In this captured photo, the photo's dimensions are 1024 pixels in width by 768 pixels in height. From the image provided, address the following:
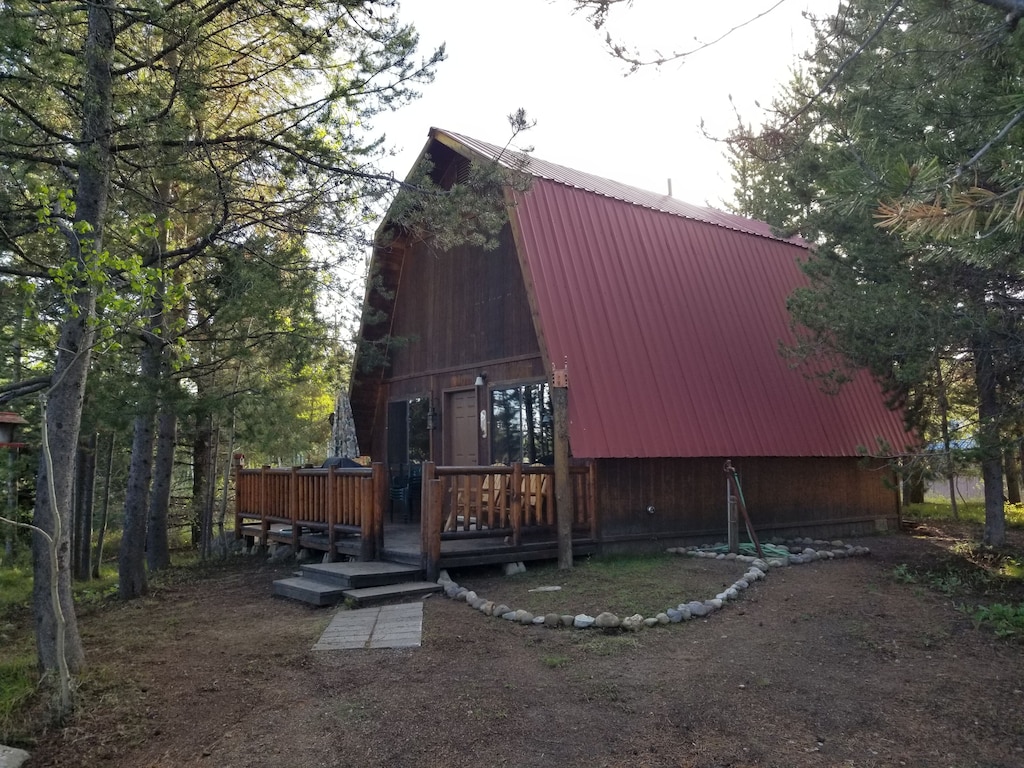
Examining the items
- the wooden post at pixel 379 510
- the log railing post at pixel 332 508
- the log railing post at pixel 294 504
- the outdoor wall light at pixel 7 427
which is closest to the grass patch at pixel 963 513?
the wooden post at pixel 379 510

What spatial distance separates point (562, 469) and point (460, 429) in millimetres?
3291

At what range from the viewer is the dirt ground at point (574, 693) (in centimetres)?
336

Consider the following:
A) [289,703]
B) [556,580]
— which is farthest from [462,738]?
[556,580]

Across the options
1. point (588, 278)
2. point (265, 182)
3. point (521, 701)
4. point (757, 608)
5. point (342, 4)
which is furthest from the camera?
point (588, 278)

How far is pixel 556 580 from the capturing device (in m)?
7.31

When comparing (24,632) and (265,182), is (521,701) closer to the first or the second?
(265,182)

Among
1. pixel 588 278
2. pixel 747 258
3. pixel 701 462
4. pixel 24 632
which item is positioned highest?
pixel 747 258

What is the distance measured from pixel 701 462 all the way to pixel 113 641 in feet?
23.3

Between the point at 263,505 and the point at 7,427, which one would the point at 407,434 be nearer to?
the point at 263,505

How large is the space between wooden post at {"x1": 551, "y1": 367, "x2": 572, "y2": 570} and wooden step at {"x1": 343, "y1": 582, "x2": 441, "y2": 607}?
164 cm

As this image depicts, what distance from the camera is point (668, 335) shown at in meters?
9.77

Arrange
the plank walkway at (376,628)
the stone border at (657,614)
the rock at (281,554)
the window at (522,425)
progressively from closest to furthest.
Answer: the plank walkway at (376,628) < the stone border at (657,614) < the window at (522,425) < the rock at (281,554)

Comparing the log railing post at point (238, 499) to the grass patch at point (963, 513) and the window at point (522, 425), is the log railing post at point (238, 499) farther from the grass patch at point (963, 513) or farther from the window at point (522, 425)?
the grass patch at point (963, 513)

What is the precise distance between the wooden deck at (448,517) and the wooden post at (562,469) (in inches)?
8.1
